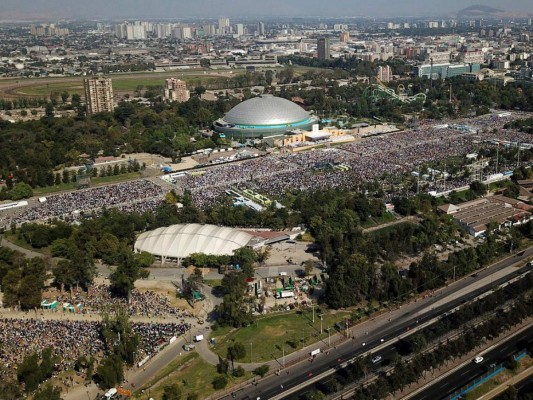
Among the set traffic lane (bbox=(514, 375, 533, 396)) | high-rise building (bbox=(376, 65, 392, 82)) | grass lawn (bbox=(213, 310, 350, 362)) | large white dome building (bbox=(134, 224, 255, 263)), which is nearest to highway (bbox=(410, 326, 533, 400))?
traffic lane (bbox=(514, 375, 533, 396))

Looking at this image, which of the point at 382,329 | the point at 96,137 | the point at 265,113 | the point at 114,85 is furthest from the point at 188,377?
the point at 114,85

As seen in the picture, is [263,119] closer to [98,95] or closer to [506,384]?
[98,95]

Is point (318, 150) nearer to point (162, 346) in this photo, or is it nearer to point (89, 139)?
point (89, 139)

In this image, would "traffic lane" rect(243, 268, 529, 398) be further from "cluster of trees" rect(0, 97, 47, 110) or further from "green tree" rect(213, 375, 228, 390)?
"cluster of trees" rect(0, 97, 47, 110)

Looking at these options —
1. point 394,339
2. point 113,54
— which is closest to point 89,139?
point 394,339

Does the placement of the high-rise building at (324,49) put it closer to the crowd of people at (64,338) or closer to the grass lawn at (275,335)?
the grass lawn at (275,335)

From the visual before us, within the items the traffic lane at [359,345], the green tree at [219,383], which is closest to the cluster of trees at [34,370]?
the green tree at [219,383]
